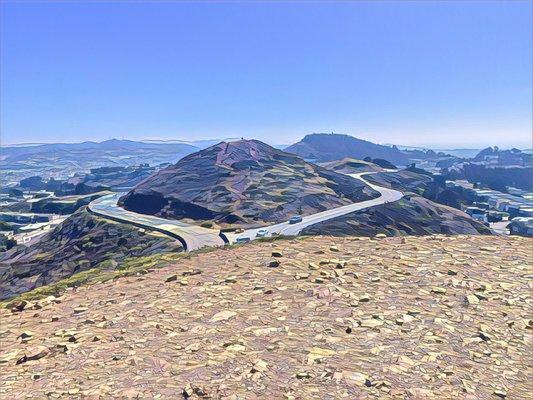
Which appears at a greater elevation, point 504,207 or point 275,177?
point 275,177

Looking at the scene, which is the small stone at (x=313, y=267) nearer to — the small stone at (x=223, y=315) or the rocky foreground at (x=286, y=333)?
the rocky foreground at (x=286, y=333)

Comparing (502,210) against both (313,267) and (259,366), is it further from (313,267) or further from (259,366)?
(259,366)

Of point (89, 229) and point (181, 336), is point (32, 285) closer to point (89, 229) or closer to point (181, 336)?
point (89, 229)

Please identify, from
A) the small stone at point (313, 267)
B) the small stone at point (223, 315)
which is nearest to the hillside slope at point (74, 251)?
the small stone at point (313, 267)

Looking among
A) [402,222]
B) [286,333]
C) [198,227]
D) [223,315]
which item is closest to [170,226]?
[198,227]

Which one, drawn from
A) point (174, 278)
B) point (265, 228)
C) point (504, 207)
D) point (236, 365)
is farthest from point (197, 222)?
point (504, 207)
